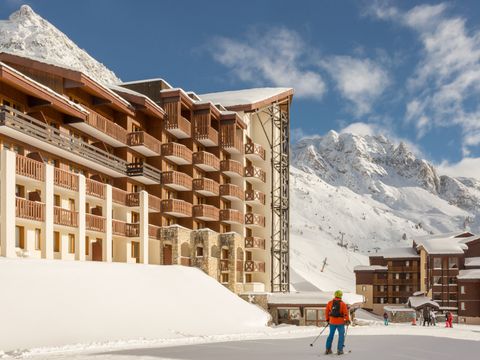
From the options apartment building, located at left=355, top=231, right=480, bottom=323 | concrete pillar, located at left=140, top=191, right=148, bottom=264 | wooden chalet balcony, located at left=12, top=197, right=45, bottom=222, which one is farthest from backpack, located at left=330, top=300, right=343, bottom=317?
apartment building, located at left=355, top=231, right=480, bottom=323

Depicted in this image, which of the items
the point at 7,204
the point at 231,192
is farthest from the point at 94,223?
the point at 231,192

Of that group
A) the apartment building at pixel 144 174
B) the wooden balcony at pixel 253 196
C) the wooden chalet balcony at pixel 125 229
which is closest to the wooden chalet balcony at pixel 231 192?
the apartment building at pixel 144 174

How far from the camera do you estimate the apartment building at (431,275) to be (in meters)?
70.6

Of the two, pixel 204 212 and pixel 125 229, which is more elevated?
pixel 204 212

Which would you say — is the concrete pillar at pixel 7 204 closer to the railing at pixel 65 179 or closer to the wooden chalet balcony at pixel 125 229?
the railing at pixel 65 179

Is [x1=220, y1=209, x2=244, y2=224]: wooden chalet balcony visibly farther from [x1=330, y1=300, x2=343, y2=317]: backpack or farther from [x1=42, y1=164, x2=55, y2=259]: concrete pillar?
[x1=330, y1=300, x2=343, y2=317]: backpack

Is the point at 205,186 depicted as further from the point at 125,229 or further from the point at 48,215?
the point at 48,215

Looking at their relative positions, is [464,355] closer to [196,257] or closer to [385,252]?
[196,257]

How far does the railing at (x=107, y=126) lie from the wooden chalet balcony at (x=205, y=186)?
9.02m

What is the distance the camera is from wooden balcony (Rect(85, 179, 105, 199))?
35000 millimetres

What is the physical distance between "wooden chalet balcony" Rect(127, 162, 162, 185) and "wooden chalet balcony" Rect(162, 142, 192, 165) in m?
1.55

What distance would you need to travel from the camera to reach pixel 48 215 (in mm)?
30266

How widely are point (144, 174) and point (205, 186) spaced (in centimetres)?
801

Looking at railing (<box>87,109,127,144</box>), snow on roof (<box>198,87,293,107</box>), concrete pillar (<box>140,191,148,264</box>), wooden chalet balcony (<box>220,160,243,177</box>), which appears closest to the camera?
railing (<box>87,109,127,144</box>)
